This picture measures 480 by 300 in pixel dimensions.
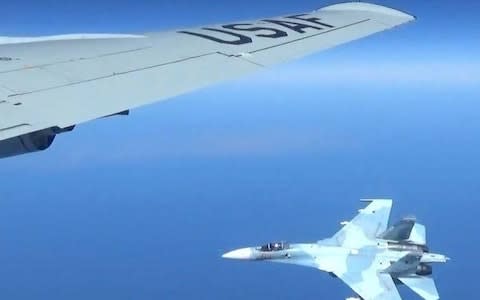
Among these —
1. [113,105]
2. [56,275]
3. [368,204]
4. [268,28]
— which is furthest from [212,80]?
[56,275]

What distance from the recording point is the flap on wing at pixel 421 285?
1998cm

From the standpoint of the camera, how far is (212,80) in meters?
4.34

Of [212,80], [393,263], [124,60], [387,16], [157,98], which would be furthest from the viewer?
[393,263]

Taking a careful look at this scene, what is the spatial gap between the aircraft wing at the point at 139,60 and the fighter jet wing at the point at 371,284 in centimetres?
1482

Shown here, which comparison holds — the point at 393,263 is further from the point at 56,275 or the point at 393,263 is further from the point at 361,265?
the point at 56,275

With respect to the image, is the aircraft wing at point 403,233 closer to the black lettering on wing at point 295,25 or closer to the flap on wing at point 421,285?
the flap on wing at point 421,285

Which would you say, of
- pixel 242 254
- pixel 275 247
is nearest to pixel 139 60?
pixel 275 247

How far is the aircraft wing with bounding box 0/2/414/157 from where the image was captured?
3340 millimetres

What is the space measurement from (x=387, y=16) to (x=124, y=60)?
9.98 ft

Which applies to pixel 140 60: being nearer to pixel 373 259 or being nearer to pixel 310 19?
pixel 310 19

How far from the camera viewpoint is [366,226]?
22.7 m

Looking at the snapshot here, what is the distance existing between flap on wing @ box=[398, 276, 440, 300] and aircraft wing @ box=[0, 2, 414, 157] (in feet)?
49.2

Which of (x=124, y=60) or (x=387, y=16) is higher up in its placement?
(x=387, y=16)

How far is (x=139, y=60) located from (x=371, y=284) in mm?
17495
